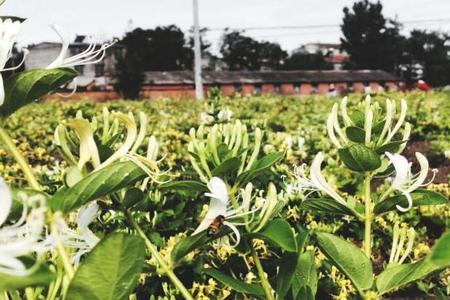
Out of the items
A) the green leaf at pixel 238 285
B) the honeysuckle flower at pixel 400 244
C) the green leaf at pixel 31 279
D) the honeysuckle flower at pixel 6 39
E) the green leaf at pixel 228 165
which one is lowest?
the green leaf at pixel 238 285

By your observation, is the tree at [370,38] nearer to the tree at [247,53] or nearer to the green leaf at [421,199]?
the tree at [247,53]

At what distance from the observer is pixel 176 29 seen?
60531mm

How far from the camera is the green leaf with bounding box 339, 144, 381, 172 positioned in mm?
924

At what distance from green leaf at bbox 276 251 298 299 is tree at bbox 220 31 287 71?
6358 centimetres

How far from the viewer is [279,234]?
771 millimetres

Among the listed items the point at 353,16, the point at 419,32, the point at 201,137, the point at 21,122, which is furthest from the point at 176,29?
the point at 201,137

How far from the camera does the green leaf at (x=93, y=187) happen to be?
0.61 metres

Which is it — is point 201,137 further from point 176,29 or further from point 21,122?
point 176,29

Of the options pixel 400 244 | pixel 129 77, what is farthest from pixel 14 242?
pixel 129 77

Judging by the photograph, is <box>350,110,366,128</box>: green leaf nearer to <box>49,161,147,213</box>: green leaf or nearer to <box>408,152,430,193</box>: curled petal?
<box>408,152,430,193</box>: curled petal

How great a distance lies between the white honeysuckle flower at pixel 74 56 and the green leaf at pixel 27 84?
2 cm

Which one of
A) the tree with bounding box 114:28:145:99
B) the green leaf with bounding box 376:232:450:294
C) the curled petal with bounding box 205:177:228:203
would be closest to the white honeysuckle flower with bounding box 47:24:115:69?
the curled petal with bounding box 205:177:228:203

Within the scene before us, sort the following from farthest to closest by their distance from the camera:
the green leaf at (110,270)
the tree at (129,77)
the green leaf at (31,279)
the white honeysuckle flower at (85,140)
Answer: the tree at (129,77)
the white honeysuckle flower at (85,140)
the green leaf at (110,270)
the green leaf at (31,279)

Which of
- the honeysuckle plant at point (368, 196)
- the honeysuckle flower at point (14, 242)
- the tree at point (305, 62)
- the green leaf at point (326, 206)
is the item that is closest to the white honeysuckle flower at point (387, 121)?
the honeysuckle plant at point (368, 196)
